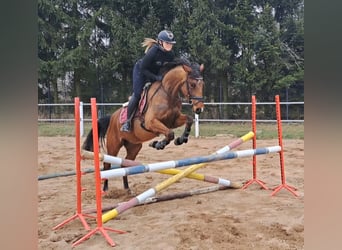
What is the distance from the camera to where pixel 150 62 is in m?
1.58

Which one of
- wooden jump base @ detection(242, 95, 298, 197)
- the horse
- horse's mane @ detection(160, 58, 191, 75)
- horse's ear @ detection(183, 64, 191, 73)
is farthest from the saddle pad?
wooden jump base @ detection(242, 95, 298, 197)

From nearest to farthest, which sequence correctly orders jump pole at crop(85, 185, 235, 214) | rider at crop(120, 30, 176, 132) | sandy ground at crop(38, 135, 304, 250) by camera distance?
sandy ground at crop(38, 135, 304, 250), rider at crop(120, 30, 176, 132), jump pole at crop(85, 185, 235, 214)

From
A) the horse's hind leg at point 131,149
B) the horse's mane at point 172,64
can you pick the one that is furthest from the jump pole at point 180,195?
the horse's mane at point 172,64

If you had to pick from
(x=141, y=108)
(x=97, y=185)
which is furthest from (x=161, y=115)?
(x=97, y=185)

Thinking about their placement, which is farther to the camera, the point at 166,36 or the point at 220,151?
the point at 220,151

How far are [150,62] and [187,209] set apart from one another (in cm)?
65

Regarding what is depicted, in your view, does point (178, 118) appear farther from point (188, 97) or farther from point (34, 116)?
point (34, 116)

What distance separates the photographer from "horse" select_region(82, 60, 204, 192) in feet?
5.12

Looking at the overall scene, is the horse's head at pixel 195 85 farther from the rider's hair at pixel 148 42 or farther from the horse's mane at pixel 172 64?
the rider's hair at pixel 148 42

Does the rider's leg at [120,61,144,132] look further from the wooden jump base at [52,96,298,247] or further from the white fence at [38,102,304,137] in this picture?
the wooden jump base at [52,96,298,247]

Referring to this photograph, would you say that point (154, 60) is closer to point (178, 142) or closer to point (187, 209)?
point (178, 142)

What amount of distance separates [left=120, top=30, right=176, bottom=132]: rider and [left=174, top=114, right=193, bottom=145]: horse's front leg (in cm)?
21

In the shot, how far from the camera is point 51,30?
53.4 inches
